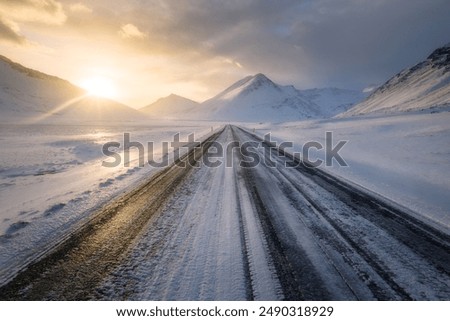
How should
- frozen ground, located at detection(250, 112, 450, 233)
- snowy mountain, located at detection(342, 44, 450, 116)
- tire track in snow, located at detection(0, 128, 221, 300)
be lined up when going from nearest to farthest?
tire track in snow, located at detection(0, 128, 221, 300) → frozen ground, located at detection(250, 112, 450, 233) → snowy mountain, located at detection(342, 44, 450, 116)

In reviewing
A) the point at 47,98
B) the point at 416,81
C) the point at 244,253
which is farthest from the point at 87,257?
the point at 416,81

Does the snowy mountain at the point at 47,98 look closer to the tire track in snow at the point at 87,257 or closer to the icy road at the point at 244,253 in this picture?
the tire track in snow at the point at 87,257

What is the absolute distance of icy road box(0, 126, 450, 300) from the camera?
8.59ft

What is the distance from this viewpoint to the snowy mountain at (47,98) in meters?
93.5

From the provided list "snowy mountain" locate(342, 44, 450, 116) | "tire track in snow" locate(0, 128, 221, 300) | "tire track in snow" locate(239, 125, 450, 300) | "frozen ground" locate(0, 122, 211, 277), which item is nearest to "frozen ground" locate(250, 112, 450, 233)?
"tire track in snow" locate(239, 125, 450, 300)

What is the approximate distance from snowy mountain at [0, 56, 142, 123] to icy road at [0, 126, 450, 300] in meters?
93.7

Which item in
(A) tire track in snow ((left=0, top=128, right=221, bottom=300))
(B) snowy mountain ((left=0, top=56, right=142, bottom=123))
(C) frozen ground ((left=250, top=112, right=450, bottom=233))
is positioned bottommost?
(A) tire track in snow ((left=0, top=128, right=221, bottom=300))

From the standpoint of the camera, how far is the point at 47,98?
11562 centimetres

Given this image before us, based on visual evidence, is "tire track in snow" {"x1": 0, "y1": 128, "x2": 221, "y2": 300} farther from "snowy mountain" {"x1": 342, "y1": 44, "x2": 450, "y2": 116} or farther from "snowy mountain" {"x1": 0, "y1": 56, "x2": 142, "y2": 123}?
"snowy mountain" {"x1": 342, "y1": 44, "x2": 450, "y2": 116}

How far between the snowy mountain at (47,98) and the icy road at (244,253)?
93.7 m

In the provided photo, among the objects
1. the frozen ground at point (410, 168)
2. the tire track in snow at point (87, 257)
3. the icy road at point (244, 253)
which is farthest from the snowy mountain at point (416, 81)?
the tire track in snow at point (87, 257)

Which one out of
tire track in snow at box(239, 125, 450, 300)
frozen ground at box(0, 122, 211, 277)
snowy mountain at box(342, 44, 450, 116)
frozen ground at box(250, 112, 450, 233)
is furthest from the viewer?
snowy mountain at box(342, 44, 450, 116)

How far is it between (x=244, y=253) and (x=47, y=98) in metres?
140
